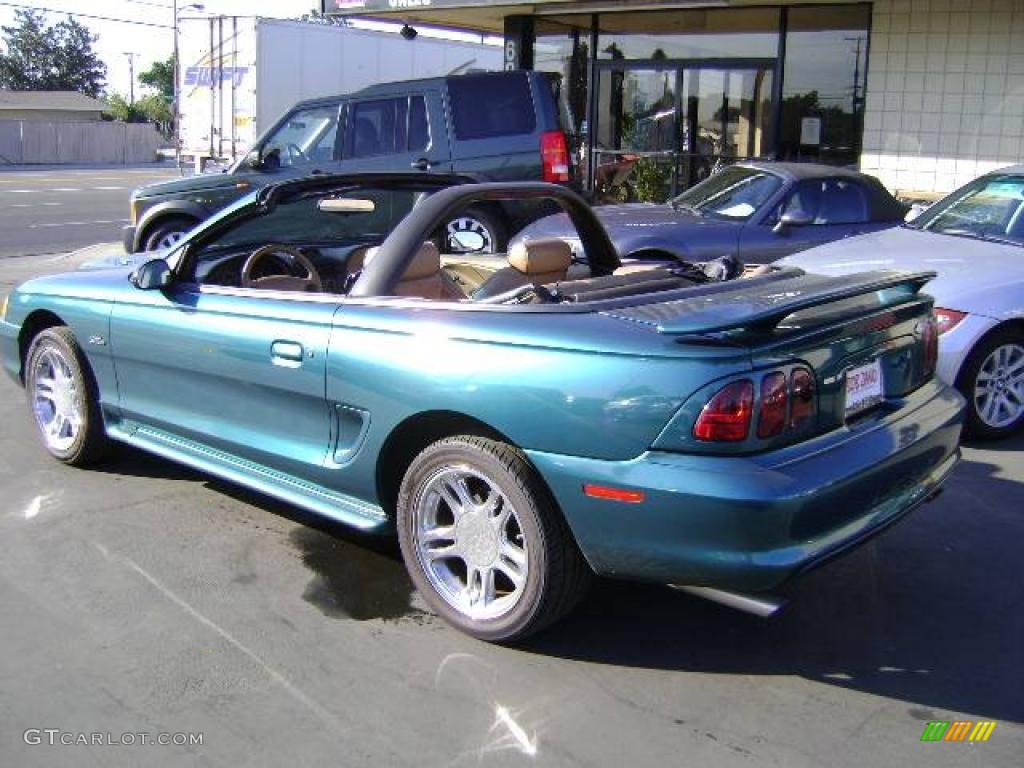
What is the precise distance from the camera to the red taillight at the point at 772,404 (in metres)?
3.20

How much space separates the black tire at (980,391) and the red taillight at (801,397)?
10.1 ft

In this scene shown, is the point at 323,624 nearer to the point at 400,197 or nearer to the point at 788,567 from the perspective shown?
the point at 788,567

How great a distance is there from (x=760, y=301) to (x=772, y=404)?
47cm

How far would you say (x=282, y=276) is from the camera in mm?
5121

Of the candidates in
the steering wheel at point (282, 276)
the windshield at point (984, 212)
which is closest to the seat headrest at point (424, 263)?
the steering wheel at point (282, 276)

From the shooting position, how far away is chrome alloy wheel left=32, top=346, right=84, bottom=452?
546 centimetres

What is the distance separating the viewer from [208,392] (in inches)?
182

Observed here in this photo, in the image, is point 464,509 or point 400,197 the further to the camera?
point 400,197

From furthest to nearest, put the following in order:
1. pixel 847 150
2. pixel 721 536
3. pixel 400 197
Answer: pixel 847 150 < pixel 400 197 < pixel 721 536

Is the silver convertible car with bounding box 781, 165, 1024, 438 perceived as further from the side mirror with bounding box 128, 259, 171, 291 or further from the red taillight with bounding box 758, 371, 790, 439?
the side mirror with bounding box 128, 259, 171, 291

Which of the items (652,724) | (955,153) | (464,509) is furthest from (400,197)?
(955,153)

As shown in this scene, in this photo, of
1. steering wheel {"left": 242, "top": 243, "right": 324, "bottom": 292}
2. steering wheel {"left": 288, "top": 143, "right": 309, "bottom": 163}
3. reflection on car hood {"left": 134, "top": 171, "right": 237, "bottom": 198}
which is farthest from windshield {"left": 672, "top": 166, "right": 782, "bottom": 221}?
reflection on car hood {"left": 134, "top": 171, "right": 237, "bottom": 198}

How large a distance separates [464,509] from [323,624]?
68 cm

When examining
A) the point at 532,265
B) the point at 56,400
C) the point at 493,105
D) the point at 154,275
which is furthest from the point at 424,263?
the point at 493,105
